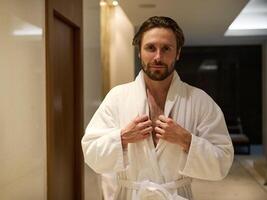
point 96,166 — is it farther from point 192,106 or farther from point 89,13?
point 89,13

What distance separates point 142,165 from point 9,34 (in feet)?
2.88

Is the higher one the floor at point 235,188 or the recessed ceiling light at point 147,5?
the recessed ceiling light at point 147,5

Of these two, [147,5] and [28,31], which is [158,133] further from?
[147,5]

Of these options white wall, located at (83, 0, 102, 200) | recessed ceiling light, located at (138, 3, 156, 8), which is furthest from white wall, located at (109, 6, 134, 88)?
white wall, located at (83, 0, 102, 200)

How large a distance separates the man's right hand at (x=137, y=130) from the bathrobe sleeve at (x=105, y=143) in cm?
3

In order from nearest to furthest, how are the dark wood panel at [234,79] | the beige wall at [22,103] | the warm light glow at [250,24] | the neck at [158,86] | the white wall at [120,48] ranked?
1. the neck at [158,86]
2. the beige wall at [22,103]
3. the white wall at [120,48]
4. the warm light glow at [250,24]
5. the dark wood panel at [234,79]

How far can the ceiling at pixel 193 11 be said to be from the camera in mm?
4281

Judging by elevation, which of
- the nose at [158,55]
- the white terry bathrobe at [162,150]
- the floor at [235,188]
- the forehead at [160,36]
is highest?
the forehead at [160,36]

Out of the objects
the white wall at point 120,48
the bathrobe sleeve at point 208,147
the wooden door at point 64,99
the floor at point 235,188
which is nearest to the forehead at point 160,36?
the bathrobe sleeve at point 208,147

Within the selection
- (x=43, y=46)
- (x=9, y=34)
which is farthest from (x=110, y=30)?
(x=9, y=34)

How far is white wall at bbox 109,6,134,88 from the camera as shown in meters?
6.14

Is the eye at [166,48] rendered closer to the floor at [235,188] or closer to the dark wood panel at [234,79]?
the floor at [235,188]

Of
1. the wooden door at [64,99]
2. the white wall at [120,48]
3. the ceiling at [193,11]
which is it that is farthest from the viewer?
the white wall at [120,48]

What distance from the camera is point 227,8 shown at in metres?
4.53
